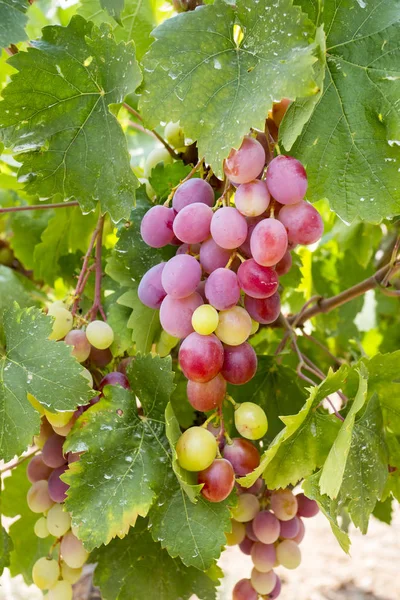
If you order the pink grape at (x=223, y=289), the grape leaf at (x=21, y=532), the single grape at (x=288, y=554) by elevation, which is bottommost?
the single grape at (x=288, y=554)

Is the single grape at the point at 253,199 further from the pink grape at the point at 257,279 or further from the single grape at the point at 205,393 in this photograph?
the single grape at the point at 205,393

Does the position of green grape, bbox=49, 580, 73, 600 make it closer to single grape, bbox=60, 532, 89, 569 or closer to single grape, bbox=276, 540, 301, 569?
single grape, bbox=60, 532, 89, 569

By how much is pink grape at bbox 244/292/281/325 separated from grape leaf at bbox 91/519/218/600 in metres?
0.33

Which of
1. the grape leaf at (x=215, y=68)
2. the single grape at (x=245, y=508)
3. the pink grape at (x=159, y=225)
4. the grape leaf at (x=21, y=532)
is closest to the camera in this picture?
the grape leaf at (x=215, y=68)

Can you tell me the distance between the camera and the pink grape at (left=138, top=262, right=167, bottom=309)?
686 millimetres

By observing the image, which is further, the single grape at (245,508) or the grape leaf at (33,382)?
the single grape at (245,508)

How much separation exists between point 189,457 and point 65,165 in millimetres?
364

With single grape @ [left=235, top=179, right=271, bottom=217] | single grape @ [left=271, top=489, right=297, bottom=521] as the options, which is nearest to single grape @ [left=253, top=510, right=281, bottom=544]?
single grape @ [left=271, top=489, right=297, bottom=521]

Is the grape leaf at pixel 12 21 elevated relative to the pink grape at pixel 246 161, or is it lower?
elevated

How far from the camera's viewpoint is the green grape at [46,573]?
0.77 meters

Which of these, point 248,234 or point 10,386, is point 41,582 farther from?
point 248,234

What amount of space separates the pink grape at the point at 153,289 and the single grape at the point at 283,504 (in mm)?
319

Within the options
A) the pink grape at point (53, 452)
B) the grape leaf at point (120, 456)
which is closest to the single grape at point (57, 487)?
the pink grape at point (53, 452)

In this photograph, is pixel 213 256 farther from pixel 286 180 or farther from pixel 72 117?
pixel 72 117
